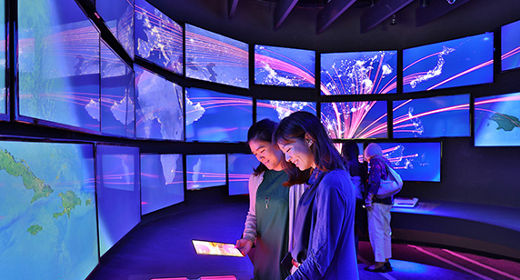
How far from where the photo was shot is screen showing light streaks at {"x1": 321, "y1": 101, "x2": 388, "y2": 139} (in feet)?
15.6

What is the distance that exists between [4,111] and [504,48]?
4.80m

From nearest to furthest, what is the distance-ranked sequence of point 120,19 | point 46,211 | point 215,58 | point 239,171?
point 46,211 < point 120,19 < point 215,58 < point 239,171

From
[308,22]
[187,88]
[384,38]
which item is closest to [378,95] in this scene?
[384,38]

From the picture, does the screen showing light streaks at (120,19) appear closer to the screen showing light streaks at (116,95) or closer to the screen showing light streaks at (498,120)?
the screen showing light streaks at (116,95)

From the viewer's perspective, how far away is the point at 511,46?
12.0ft

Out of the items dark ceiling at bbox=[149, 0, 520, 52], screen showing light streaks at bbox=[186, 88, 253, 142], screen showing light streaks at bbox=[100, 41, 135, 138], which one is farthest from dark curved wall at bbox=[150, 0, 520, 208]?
screen showing light streaks at bbox=[100, 41, 135, 138]

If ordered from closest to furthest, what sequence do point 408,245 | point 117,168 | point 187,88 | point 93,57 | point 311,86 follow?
1. point 93,57
2. point 117,168
3. point 187,88
4. point 408,245
5. point 311,86

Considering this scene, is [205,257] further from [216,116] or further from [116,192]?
[216,116]

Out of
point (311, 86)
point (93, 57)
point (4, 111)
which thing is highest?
point (311, 86)

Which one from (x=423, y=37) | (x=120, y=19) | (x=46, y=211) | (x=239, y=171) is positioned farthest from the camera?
(x=423, y=37)

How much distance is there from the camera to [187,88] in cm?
359

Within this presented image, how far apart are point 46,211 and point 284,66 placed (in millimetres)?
4090

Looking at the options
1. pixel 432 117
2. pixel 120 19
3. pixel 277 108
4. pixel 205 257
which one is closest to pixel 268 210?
pixel 205 257

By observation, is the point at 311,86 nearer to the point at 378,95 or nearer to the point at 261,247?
the point at 378,95
